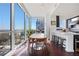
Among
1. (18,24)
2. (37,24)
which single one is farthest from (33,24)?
(18,24)

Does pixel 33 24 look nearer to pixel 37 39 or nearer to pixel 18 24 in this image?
pixel 37 39

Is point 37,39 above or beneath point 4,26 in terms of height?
beneath

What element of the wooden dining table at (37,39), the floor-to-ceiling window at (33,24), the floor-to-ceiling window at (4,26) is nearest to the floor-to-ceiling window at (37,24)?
the floor-to-ceiling window at (33,24)

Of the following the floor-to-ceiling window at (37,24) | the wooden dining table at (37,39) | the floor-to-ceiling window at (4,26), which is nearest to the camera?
the floor-to-ceiling window at (4,26)

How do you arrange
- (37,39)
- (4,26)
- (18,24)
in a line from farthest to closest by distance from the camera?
1. (18,24)
2. (37,39)
3. (4,26)

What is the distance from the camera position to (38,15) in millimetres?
4082

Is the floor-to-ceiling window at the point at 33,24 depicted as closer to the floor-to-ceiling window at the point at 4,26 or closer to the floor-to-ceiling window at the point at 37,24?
the floor-to-ceiling window at the point at 37,24

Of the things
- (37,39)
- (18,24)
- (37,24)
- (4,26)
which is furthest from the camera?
(18,24)

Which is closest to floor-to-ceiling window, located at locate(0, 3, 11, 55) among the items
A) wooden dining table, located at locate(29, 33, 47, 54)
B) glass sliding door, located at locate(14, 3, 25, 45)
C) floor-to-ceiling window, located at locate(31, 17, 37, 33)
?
glass sliding door, located at locate(14, 3, 25, 45)

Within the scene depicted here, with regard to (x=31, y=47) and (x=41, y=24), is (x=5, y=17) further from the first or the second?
(x=31, y=47)

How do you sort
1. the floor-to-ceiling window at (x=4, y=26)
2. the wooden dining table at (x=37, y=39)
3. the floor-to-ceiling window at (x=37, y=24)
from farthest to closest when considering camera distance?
the wooden dining table at (x=37, y=39)
the floor-to-ceiling window at (x=37, y=24)
the floor-to-ceiling window at (x=4, y=26)

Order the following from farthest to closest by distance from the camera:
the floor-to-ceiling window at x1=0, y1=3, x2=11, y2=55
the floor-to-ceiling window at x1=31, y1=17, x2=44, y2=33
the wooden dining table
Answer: the wooden dining table
the floor-to-ceiling window at x1=31, y1=17, x2=44, y2=33
the floor-to-ceiling window at x1=0, y1=3, x2=11, y2=55

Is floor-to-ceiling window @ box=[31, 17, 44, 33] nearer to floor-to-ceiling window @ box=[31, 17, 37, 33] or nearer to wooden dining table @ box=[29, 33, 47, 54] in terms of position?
floor-to-ceiling window @ box=[31, 17, 37, 33]

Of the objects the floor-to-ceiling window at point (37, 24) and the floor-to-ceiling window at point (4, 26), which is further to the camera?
the floor-to-ceiling window at point (37, 24)
